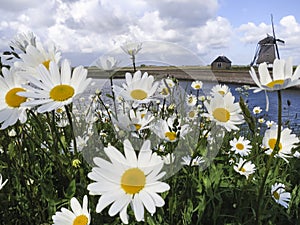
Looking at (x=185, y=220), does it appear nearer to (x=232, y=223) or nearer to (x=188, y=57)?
(x=232, y=223)

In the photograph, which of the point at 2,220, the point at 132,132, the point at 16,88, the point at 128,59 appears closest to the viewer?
the point at 16,88

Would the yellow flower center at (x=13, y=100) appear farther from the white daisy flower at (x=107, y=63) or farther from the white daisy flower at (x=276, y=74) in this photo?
the white daisy flower at (x=276, y=74)

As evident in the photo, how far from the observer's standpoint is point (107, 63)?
0.95 m

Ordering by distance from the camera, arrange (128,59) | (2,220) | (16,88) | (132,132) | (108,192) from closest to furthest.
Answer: (108,192) → (16,88) → (132,132) → (128,59) → (2,220)

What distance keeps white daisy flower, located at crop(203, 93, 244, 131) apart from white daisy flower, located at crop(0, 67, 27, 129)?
400mm

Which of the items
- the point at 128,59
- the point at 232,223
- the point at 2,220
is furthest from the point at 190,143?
the point at 2,220

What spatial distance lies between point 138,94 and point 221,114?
0.64ft

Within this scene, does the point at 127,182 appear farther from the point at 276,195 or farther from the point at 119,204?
the point at 276,195

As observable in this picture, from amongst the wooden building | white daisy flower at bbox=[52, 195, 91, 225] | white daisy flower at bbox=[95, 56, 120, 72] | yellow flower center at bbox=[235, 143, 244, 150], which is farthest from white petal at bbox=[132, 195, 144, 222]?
the wooden building

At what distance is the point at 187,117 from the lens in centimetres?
109

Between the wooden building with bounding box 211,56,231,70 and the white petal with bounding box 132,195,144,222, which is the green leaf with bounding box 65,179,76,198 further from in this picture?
the wooden building with bounding box 211,56,231,70

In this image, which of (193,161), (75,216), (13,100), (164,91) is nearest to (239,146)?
(193,161)

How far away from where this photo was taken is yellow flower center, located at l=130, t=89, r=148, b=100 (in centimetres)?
74

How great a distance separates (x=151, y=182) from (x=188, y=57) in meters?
0.50
